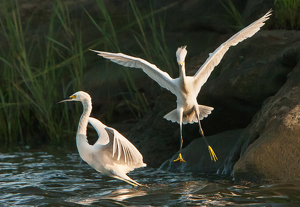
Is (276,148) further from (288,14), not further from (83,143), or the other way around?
(288,14)

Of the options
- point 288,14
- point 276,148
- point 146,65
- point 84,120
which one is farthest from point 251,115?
point 84,120

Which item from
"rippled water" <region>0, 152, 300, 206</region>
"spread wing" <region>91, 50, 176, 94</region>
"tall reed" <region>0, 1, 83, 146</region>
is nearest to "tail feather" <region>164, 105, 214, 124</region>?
"spread wing" <region>91, 50, 176, 94</region>

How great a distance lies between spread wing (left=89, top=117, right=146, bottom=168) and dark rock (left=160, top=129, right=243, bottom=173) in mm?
1184

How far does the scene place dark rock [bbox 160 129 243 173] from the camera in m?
5.93

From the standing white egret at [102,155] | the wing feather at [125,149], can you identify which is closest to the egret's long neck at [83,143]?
the standing white egret at [102,155]

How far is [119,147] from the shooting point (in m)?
4.36

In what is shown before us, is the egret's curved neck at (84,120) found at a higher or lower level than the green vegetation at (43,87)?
lower

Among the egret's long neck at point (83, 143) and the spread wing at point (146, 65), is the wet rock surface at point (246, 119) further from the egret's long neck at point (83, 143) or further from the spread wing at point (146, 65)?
the egret's long neck at point (83, 143)

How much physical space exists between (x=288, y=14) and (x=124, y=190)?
4.14 m

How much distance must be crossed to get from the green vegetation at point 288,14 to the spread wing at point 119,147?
3719mm

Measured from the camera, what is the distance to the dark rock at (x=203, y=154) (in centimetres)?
593

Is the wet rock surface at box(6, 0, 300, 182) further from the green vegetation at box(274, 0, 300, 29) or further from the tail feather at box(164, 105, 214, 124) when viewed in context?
the tail feather at box(164, 105, 214, 124)

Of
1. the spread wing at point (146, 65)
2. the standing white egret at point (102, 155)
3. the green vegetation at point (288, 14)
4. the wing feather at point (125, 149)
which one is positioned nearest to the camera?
the wing feather at point (125, 149)

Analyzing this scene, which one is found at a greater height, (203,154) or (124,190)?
(203,154)
